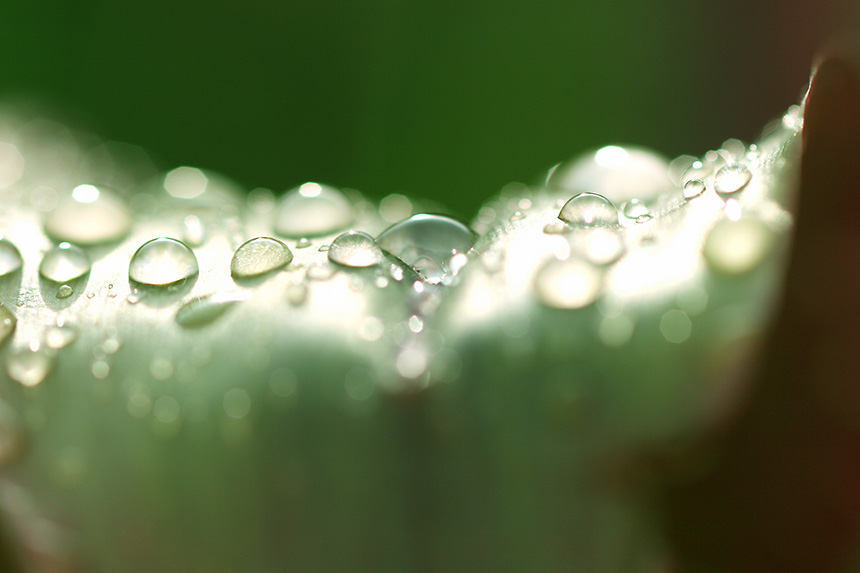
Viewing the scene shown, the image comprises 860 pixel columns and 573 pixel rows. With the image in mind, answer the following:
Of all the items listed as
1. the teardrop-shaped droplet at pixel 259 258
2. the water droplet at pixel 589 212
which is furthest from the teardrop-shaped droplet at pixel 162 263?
the water droplet at pixel 589 212

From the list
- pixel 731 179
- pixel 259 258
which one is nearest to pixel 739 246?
pixel 731 179

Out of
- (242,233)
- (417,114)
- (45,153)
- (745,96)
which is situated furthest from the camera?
(745,96)

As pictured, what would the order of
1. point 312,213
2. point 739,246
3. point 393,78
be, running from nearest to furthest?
point 739,246
point 312,213
point 393,78

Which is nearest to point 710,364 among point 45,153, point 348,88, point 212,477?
point 212,477

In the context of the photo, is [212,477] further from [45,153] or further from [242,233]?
[45,153]

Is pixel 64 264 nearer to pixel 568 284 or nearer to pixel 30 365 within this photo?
pixel 30 365

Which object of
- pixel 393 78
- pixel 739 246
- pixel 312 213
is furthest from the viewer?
pixel 393 78

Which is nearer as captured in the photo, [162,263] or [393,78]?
[162,263]
